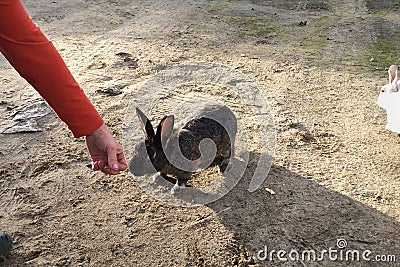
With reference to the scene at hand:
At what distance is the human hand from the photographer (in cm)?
207

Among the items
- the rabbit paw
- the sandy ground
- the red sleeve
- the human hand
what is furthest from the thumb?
the rabbit paw

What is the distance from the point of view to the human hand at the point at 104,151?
2.07 m

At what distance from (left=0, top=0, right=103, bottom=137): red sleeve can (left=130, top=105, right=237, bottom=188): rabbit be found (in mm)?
1309

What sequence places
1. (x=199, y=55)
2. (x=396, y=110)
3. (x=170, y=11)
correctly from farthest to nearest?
1. (x=170, y=11)
2. (x=199, y=55)
3. (x=396, y=110)

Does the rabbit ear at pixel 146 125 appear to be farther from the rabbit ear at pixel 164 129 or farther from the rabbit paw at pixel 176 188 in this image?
the rabbit paw at pixel 176 188

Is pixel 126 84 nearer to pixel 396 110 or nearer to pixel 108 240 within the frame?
pixel 108 240

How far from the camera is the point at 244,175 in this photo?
3.63 metres

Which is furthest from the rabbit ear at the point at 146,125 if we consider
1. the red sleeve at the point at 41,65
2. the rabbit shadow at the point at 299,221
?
the red sleeve at the point at 41,65

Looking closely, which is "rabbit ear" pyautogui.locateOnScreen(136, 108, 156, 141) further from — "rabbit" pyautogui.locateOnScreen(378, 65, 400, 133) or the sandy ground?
"rabbit" pyautogui.locateOnScreen(378, 65, 400, 133)

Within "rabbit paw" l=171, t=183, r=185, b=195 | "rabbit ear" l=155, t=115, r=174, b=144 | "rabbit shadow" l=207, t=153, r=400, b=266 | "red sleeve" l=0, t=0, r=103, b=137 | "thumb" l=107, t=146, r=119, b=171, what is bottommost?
"rabbit paw" l=171, t=183, r=185, b=195

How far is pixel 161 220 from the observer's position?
127 inches

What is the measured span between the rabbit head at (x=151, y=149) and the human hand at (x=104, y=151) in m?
1.16

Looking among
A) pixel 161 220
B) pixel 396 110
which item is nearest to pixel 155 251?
pixel 161 220

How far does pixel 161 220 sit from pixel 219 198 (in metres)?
0.46
